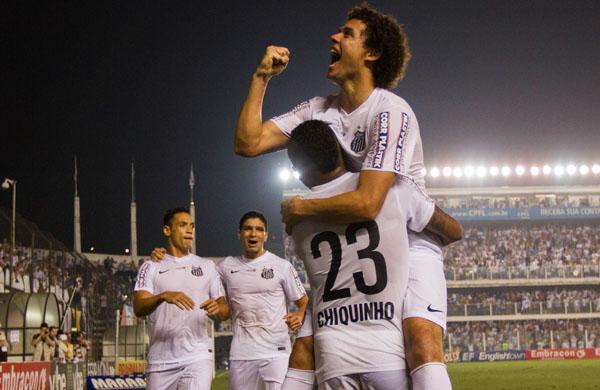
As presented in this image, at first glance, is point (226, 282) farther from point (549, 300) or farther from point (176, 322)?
point (549, 300)

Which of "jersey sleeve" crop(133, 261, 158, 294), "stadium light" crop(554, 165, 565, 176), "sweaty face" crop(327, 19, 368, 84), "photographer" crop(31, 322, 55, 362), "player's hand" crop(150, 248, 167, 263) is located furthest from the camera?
"stadium light" crop(554, 165, 565, 176)

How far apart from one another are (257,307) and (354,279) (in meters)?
6.70

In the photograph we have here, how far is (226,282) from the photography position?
11.6 meters

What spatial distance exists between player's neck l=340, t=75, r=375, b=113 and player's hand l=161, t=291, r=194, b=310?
464 centimetres

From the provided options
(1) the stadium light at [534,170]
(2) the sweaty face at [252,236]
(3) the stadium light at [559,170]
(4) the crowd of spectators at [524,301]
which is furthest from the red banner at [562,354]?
(2) the sweaty face at [252,236]

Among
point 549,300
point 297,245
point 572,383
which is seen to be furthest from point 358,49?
point 549,300

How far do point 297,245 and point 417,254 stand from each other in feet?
2.20

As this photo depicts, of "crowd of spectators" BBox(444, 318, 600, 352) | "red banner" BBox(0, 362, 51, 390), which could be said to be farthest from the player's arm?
"crowd of spectators" BBox(444, 318, 600, 352)

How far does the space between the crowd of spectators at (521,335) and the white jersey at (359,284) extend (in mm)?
56453

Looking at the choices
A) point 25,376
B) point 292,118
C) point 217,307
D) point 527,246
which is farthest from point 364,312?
point 527,246

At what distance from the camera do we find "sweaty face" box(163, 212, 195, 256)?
11.1m

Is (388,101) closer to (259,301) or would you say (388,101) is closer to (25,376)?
(259,301)

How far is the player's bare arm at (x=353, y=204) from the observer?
473 centimetres

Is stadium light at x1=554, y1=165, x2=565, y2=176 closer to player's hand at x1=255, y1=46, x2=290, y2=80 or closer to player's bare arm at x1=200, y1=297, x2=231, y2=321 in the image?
player's bare arm at x1=200, y1=297, x2=231, y2=321
